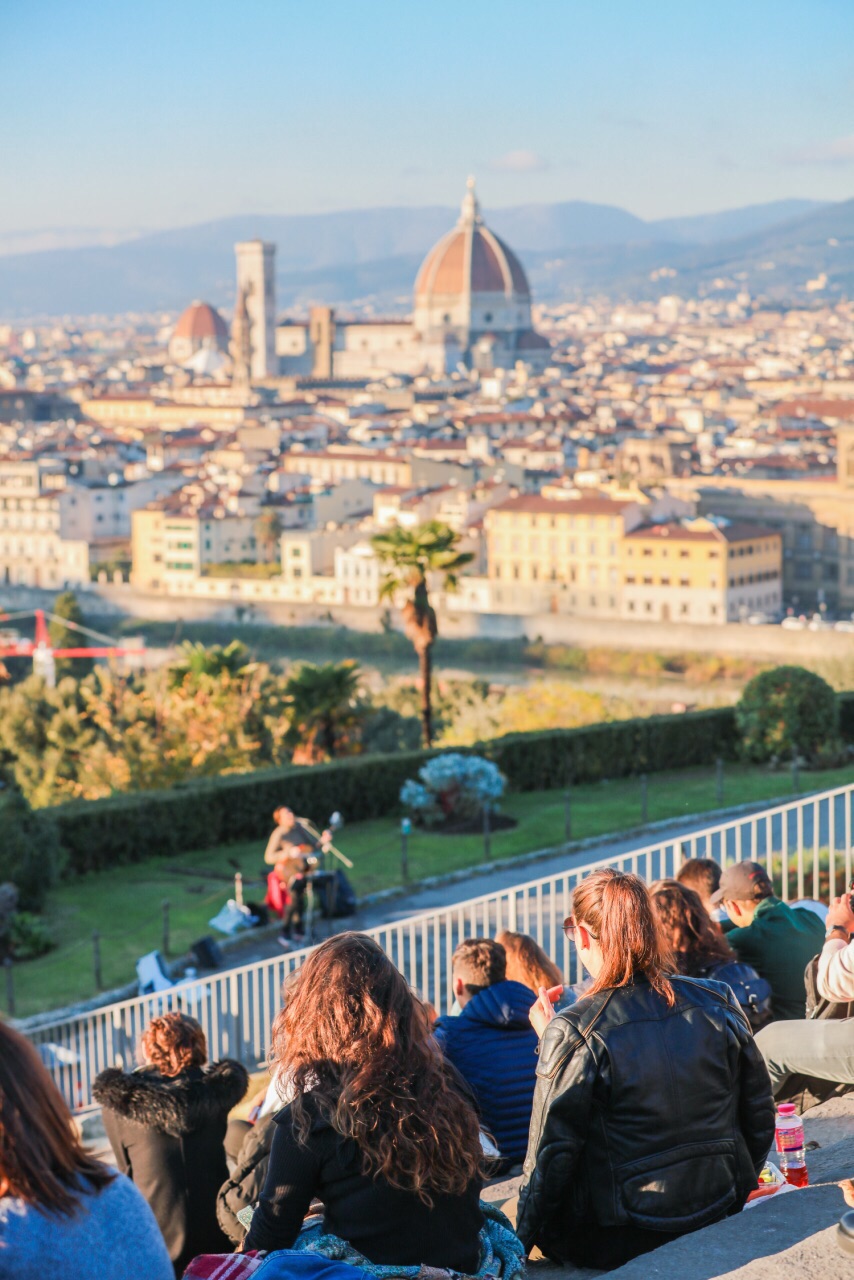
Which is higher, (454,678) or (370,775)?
(370,775)

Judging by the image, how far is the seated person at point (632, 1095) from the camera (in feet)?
9.18

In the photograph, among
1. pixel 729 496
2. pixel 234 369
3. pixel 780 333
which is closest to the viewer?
pixel 729 496

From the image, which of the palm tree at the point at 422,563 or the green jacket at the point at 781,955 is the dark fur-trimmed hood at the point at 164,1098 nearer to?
the green jacket at the point at 781,955

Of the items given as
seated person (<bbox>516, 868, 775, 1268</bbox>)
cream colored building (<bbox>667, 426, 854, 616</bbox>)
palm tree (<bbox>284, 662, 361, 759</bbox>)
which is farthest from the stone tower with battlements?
seated person (<bbox>516, 868, 775, 1268</bbox>)

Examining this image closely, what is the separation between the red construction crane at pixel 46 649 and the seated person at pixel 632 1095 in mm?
34793

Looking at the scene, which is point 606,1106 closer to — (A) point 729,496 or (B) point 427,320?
(A) point 729,496

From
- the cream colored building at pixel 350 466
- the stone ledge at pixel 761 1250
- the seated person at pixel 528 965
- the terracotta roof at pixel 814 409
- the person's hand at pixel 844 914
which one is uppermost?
the terracotta roof at pixel 814 409

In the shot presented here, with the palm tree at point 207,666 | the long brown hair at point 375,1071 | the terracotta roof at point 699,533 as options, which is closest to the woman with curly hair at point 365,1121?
the long brown hair at point 375,1071

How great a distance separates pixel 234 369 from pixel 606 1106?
147950 mm

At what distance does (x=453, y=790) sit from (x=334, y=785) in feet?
3.08

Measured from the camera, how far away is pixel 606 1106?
9.26ft

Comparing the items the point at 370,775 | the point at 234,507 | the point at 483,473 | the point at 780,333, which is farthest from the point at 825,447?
the point at 780,333

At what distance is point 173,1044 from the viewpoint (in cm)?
358

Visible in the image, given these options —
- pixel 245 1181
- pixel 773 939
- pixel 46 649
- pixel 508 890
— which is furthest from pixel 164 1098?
pixel 46 649
